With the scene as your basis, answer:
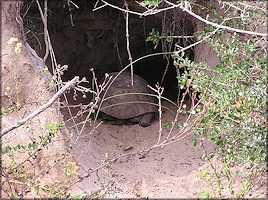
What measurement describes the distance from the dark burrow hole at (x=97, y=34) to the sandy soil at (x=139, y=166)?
1277 millimetres

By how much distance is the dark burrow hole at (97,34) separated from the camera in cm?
460

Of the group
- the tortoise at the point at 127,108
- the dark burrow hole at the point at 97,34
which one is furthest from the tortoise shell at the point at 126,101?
the dark burrow hole at the point at 97,34

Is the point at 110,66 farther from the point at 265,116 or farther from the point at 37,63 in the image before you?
the point at 265,116

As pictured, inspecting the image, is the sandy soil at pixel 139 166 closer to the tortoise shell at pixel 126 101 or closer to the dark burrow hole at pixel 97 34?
the tortoise shell at pixel 126 101

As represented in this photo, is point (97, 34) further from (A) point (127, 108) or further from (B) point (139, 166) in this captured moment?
(B) point (139, 166)

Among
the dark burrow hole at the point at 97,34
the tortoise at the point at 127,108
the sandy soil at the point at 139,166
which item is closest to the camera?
the sandy soil at the point at 139,166

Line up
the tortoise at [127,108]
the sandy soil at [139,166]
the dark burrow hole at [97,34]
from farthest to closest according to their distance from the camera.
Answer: the tortoise at [127,108], the dark burrow hole at [97,34], the sandy soil at [139,166]

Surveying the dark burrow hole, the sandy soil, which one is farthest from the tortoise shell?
the dark burrow hole

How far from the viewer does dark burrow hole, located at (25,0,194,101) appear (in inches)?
181

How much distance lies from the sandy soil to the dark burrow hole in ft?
4.19

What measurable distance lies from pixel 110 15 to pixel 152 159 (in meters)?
2.88

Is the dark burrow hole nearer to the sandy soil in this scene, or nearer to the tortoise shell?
the tortoise shell

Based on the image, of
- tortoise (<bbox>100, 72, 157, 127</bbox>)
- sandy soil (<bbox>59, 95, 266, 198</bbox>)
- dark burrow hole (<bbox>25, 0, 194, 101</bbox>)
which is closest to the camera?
sandy soil (<bbox>59, 95, 266, 198</bbox>)

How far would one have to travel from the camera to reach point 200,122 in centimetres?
249
